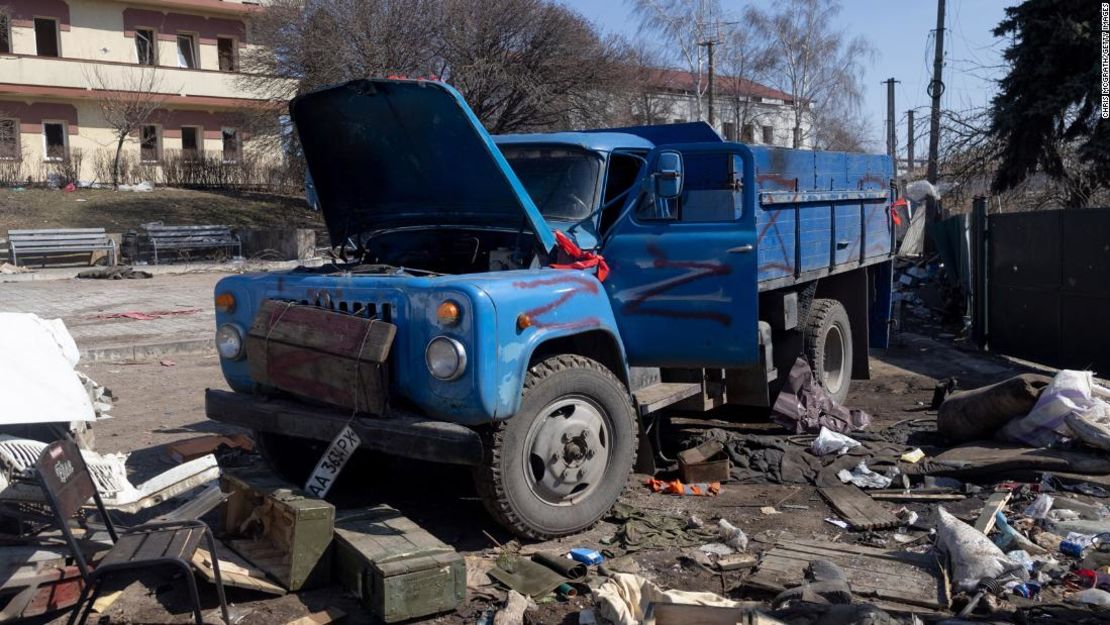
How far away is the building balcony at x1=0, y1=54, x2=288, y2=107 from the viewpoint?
3350 cm

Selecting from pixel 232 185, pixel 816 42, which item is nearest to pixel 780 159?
pixel 232 185

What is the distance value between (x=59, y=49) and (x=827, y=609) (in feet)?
123

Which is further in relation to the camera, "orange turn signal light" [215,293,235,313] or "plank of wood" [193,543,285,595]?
"orange turn signal light" [215,293,235,313]

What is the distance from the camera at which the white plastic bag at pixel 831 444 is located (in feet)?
22.1

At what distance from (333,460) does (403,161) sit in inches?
73.4

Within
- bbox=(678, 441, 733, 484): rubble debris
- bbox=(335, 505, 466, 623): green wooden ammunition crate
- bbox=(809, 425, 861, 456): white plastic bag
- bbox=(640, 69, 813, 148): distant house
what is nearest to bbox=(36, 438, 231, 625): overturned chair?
bbox=(335, 505, 466, 623): green wooden ammunition crate

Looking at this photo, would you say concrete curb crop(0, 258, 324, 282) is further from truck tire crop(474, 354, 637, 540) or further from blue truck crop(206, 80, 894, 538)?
truck tire crop(474, 354, 637, 540)

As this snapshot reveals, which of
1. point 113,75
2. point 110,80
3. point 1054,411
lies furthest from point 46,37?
point 1054,411

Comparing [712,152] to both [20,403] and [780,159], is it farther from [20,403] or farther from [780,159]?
[20,403]

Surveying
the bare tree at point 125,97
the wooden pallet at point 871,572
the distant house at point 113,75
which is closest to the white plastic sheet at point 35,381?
the wooden pallet at point 871,572

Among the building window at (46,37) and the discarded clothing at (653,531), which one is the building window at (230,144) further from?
the discarded clothing at (653,531)

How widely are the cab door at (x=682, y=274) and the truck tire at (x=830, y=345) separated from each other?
2.36 meters

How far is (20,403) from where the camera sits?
5234 mm

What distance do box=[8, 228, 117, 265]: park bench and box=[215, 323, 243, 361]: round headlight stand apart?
58.4 ft
